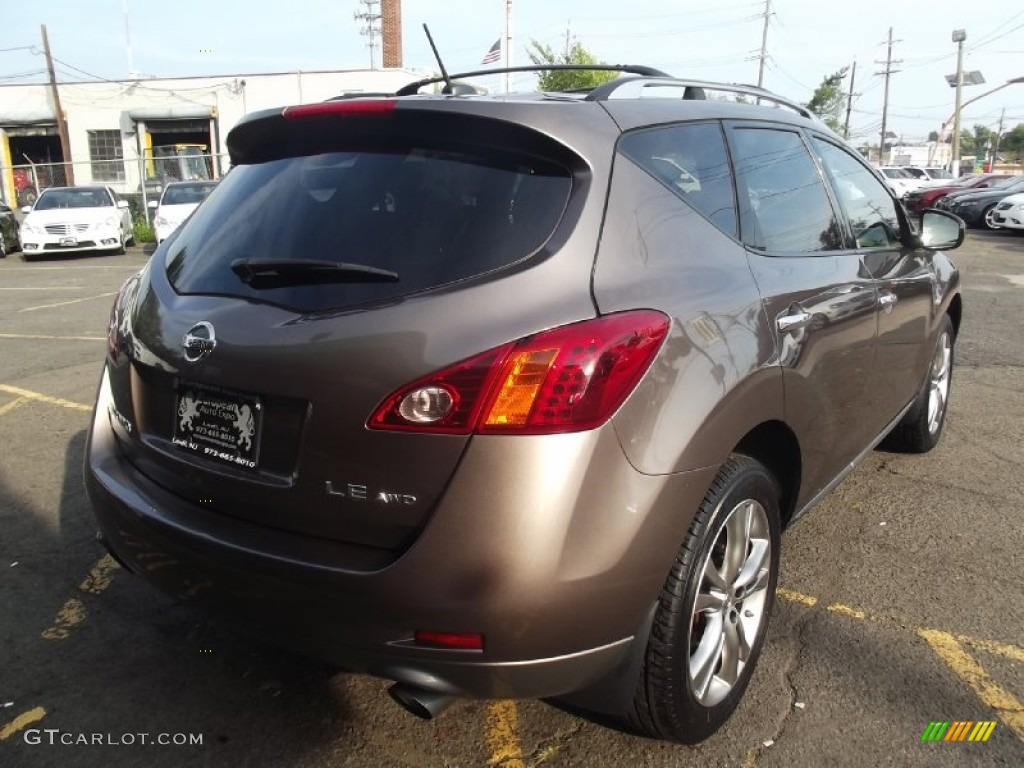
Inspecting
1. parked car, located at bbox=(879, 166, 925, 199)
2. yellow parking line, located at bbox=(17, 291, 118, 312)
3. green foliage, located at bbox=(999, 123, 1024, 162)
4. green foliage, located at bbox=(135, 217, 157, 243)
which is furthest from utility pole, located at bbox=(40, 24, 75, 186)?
green foliage, located at bbox=(999, 123, 1024, 162)

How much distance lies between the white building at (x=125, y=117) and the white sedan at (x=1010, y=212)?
19.1 metres

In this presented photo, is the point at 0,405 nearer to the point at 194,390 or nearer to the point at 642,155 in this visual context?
the point at 194,390

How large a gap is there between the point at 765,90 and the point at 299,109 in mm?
1895

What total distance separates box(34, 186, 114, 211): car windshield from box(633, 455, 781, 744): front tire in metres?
19.3

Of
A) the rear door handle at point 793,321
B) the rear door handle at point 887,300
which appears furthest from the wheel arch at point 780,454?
the rear door handle at point 887,300

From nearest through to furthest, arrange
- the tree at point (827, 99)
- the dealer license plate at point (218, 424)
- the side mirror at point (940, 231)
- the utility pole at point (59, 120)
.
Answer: the dealer license plate at point (218, 424) → the side mirror at point (940, 231) → the utility pole at point (59, 120) → the tree at point (827, 99)

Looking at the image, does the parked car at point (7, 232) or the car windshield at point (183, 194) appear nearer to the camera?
the car windshield at point (183, 194)

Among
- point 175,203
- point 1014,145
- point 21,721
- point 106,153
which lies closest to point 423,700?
point 21,721

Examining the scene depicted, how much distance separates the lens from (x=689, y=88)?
290 cm

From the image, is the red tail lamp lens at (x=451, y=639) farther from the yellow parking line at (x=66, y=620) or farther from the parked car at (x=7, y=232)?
the parked car at (x=7, y=232)

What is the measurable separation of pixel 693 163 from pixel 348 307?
3.83 feet

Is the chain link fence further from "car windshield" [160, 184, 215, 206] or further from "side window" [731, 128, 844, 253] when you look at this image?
"side window" [731, 128, 844, 253]

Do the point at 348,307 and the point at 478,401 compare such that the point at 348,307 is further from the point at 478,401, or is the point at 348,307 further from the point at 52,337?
the point at 52,337

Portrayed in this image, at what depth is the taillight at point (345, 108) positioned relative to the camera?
7.47 feet
